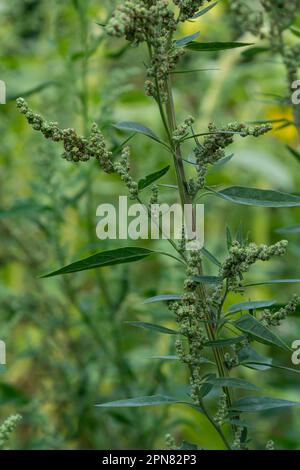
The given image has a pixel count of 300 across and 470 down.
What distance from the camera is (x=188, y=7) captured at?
1.02 m

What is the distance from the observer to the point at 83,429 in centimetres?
206

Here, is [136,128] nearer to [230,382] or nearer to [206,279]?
[206,279]

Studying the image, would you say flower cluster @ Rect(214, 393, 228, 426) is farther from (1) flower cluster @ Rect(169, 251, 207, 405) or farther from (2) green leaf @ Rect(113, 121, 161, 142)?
(2) green leaf @ Rect(113, 121, 161, 142)

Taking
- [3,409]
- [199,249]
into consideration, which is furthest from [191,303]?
[3,409]

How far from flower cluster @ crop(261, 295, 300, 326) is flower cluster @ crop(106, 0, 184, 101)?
32cm

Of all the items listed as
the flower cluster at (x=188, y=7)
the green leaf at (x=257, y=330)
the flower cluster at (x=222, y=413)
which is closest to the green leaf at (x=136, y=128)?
the flower cluster at (x=188, y=7)

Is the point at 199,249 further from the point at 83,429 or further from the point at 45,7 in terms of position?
the point at 45,7

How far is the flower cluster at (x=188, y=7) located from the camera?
102 cm

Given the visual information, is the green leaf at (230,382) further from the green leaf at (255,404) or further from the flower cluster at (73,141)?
the flower cluster at (73,141)

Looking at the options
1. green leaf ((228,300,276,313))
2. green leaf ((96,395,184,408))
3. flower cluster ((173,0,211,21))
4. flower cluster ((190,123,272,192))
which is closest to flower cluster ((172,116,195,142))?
flower cluster ((190,123,272,192))

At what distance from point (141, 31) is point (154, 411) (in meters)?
1.48

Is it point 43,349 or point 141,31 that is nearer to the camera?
point 141,31

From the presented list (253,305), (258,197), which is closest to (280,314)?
(253,305)
